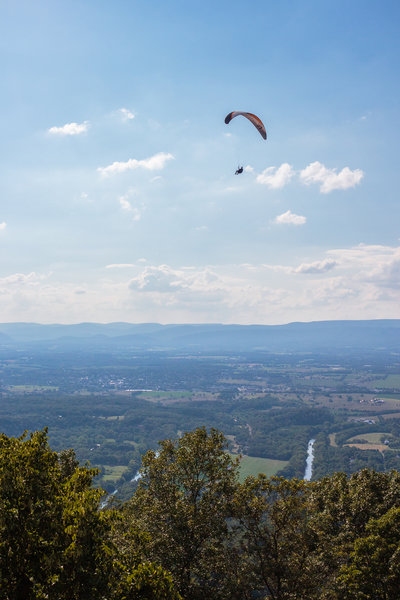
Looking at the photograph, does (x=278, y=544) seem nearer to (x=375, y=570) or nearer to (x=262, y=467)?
(x=375, y=570)

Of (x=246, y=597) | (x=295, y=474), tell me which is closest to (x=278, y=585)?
(x=246, y=597)

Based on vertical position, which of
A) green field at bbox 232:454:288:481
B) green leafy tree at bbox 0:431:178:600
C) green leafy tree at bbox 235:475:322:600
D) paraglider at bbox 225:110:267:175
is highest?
paraglider at bbox 225:110:267:175

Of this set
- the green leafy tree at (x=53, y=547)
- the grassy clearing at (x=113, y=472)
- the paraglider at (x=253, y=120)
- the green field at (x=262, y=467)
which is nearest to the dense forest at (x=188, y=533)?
the green leafy tree at (x=53, y=547)

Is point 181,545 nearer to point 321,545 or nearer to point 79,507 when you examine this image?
point 321,545

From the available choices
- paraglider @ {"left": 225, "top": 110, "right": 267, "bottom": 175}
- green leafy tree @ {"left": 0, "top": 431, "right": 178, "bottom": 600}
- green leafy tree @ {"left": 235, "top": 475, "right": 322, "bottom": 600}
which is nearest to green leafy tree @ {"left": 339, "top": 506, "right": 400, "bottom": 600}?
green leafy tree @ {"left": 235, "top": 475, "right": 322, "bottom": 600}

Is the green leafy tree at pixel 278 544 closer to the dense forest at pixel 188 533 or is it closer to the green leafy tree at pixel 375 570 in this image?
the dense forest at pixel 188 533

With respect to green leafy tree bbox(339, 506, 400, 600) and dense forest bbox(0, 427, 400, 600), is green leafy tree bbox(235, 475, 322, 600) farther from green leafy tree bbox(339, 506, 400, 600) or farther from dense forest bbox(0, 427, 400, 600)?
green leafy tree bbox(339, 506, 400, 600)

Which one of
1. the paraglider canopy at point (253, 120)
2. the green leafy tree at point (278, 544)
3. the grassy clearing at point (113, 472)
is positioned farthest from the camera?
the grassy clearing at point (113, 472)
